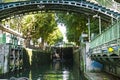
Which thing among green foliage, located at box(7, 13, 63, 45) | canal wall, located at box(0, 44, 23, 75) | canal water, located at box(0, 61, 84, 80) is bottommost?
canal water, located at box(0, 61, 84, 80)

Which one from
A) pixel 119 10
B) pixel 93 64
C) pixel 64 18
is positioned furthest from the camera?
pixel 64 18

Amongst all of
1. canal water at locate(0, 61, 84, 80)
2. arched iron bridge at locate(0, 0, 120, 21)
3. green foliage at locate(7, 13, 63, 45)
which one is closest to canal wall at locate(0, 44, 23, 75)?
canal water at locate(0, 61, 84, 80)

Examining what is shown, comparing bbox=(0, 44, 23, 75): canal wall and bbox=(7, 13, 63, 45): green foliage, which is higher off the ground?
bbox=(7, 13, 63, 45): green foliage

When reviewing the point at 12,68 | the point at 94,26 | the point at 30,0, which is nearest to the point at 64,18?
the point at 94,26

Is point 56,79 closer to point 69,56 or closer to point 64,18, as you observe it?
point 64,18

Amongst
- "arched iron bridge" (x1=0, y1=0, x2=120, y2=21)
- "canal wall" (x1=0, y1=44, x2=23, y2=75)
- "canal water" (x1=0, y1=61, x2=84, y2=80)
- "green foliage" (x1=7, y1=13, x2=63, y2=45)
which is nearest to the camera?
"canal water" (x1=0, y1=61, x2=84, y2=80)

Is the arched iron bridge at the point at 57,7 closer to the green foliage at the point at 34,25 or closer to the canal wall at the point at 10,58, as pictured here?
the canal wall at the point at 10,58

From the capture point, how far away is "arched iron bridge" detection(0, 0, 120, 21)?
132ft

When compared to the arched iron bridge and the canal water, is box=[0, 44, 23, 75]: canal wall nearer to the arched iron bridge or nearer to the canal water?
the canal water

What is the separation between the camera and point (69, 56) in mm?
86062

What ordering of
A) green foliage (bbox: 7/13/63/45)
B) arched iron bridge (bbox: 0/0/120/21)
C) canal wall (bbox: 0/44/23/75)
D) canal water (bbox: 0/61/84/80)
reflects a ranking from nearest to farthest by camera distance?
canal water (bbox: 0/61/84/80) < canal wall (bbox: 0/44/23/75) < arched iron bridge (bbox: 0/0/120/21) < green foliage (bbox: 7/13/63/45)

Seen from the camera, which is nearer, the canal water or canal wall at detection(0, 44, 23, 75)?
the canal water

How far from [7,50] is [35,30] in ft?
81.4

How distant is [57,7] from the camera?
43.2 m
